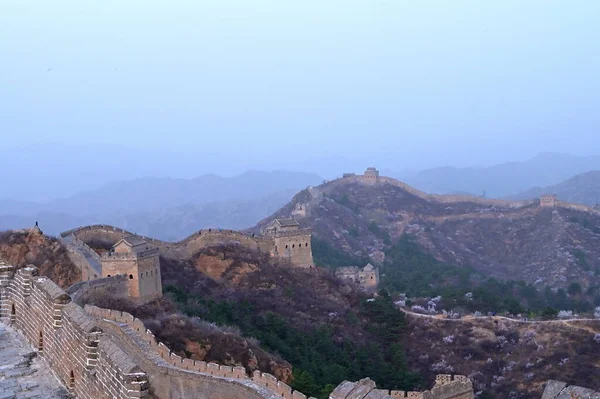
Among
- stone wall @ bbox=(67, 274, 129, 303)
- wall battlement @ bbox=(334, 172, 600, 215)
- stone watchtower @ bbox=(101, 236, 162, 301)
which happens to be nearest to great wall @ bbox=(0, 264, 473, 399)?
stone wall @ bbox=(67, 274, 129, 303)

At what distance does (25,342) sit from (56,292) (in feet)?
4.78

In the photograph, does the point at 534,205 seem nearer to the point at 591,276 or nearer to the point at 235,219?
the point at 591,276

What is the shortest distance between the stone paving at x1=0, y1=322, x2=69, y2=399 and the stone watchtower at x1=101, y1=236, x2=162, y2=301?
19672 millimetres

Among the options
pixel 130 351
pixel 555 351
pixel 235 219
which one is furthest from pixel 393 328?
pixel 235 219

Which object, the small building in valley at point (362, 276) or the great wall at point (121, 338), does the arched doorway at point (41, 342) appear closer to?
the great wall at point (121, 338)

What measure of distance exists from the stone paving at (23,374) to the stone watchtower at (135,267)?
19.7 metres

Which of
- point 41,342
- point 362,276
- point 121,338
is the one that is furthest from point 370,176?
point 41,342

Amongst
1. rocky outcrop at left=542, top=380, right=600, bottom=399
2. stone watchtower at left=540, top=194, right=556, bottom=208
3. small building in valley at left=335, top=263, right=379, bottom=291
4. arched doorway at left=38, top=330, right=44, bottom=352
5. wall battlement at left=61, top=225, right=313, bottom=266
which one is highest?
rocky outcrop at left=542, top=380, right=600, bottom=399

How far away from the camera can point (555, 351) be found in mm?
38062

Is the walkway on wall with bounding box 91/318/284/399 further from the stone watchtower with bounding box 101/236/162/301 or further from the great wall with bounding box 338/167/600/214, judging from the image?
the great wall with bounding box 338/167/600/214

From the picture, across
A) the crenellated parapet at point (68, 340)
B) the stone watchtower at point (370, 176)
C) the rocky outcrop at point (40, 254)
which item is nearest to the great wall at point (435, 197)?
the stone watchtower at point (370, 176)

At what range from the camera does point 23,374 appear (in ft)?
28.6

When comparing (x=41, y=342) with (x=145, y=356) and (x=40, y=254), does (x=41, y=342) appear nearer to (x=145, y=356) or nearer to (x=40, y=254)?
(x=145, y=356)

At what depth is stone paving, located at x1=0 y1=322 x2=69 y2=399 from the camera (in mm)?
8047
